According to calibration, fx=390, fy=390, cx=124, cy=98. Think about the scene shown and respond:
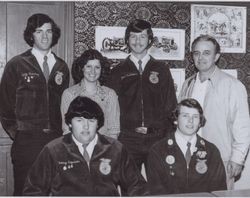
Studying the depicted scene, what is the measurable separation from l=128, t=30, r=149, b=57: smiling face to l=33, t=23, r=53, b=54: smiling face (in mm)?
450

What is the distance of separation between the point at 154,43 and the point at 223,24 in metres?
0.52

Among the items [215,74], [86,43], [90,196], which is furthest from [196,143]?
[86,43]

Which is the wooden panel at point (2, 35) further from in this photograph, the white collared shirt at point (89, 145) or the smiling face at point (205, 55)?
the smiling face at point (205, 55)

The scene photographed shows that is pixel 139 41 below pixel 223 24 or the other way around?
below

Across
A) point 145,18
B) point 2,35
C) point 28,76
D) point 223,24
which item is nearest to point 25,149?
point 28,76

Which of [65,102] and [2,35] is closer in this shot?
[65,102]

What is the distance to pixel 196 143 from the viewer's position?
6.20 ft

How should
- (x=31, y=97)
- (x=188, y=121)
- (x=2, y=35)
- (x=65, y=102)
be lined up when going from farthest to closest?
1. (x=2, y=35)
2. (x=31, y=97)
3. (x=65, y=102)
4. (x=188, y=121)

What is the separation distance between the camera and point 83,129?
66.5 inches

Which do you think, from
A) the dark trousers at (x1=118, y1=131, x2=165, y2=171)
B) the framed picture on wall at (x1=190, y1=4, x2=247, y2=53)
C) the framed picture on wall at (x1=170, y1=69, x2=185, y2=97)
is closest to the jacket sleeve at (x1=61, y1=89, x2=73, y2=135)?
the dark trousers at (x1=118, y1=131, x2=165, y2=171)

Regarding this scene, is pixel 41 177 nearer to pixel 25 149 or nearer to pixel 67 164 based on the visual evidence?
pixel 67 164

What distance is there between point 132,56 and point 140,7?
48cm

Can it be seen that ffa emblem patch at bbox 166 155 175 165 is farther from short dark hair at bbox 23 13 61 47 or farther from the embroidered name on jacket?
short dark hair at bbox 23 13 61 47

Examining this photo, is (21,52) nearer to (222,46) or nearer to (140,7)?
(140,7)
